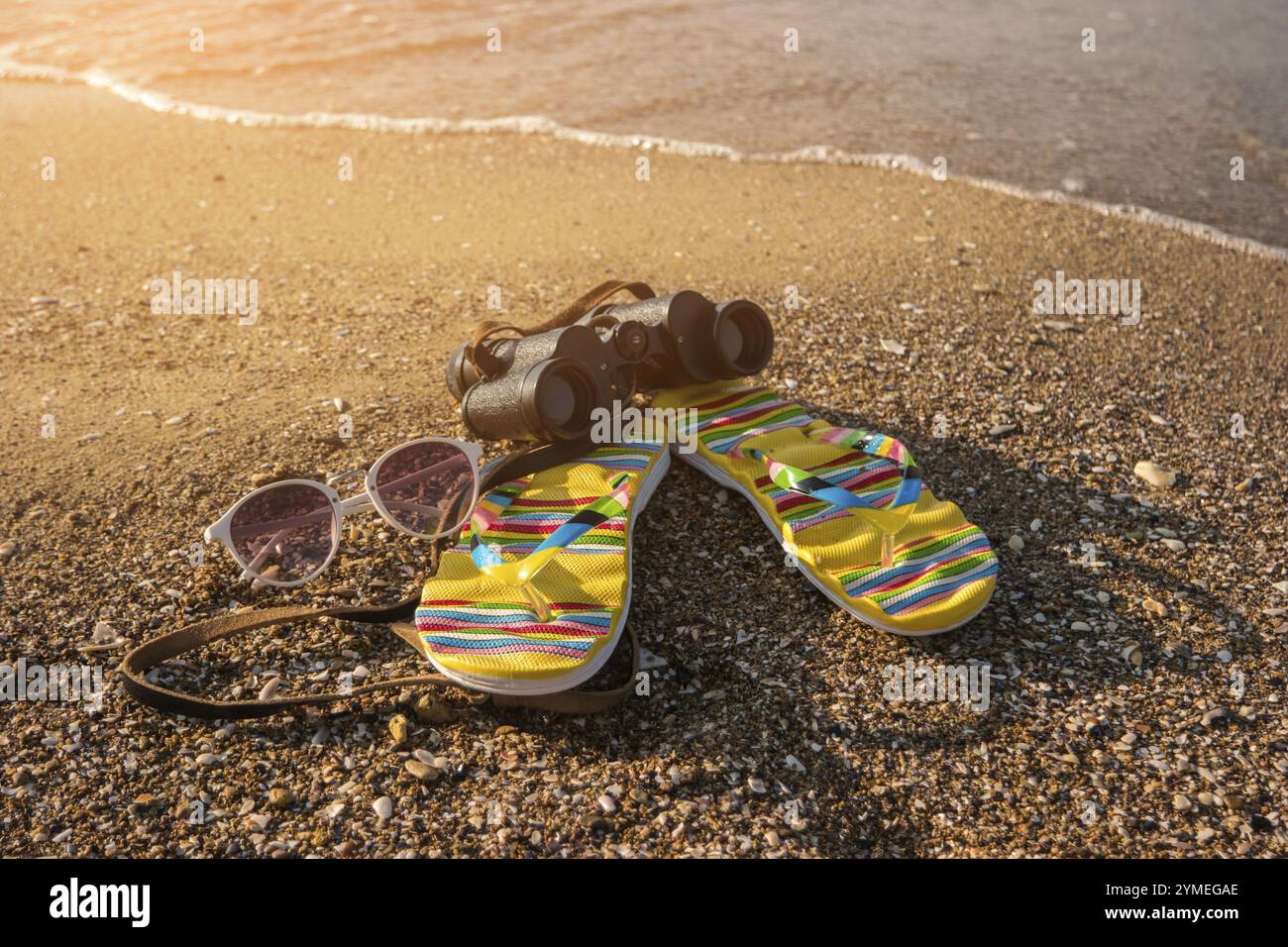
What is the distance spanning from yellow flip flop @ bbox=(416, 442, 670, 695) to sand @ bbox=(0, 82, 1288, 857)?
0.20 m

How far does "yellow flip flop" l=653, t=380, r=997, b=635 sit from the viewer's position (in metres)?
3.51

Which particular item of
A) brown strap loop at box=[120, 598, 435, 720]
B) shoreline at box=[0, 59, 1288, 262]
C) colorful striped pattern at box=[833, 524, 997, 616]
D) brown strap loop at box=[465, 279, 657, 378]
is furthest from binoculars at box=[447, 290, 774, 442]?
shoreline at box=[0, 59, 1288, 262]

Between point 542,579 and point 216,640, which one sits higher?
point 542,579

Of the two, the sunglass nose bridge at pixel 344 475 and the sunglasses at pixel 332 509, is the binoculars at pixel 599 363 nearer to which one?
the sunglasses at pixel 332 509

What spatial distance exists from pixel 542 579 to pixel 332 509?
0.85m

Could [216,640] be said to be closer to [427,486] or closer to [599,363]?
[427,486]

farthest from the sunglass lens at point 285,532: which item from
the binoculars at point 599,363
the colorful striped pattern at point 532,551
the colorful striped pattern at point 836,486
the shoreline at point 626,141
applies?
the shoreline at point 626,141

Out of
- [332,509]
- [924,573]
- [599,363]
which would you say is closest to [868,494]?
[924,573]

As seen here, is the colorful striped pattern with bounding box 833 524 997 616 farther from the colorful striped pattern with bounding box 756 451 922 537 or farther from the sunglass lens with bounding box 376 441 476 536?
the sunglass lens with bounding box 376 441 476 536

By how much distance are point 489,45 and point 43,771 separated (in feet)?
32.4

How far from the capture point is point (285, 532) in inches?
144

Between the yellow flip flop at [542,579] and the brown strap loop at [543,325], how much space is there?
51 cm

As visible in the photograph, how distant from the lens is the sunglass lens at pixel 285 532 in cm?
360
